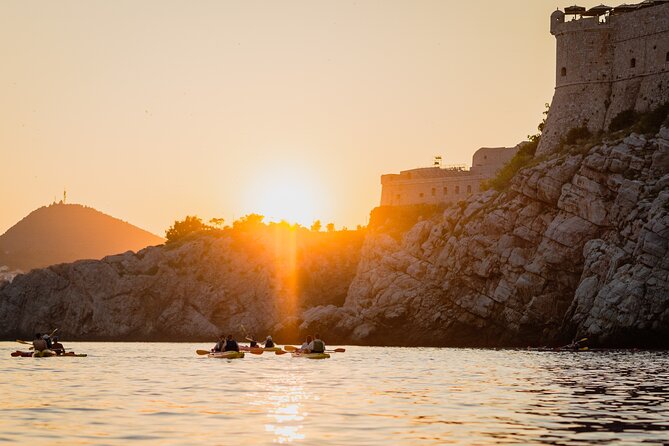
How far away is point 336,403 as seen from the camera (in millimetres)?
41188

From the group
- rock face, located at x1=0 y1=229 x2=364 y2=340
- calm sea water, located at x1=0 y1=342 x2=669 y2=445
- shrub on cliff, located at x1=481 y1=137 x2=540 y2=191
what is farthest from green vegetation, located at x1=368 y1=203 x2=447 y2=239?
calm sea water, located at x1=0 y1=342 x2=669 y2=445

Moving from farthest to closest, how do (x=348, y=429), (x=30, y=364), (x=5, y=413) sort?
(x=30, y=364) < (x=5, y=413) < (x=348, y=429)

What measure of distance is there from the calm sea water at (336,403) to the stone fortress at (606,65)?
157 ft

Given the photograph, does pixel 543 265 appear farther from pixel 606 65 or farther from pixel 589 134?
pixel 606 65

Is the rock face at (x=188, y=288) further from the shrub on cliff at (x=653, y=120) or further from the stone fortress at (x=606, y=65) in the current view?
the shrub on cliff at (x=653, y=120)

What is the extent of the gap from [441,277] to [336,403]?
7234 centimetres

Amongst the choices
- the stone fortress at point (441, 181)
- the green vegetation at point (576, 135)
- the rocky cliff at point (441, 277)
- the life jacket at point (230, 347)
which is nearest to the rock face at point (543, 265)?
the rocky cliff at point (441, 277)

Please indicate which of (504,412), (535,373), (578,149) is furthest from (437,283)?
(504,412)

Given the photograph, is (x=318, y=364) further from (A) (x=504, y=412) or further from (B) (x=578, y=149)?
(B) (x=578, y=149)

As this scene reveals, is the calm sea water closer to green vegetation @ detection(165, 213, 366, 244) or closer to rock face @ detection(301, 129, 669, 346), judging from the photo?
rock face @ detection(301, 129, 669, 346)

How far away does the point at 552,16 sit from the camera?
117812 millimetres

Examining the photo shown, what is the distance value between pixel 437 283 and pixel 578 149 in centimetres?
2031

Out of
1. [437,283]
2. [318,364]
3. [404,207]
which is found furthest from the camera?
[404,207]

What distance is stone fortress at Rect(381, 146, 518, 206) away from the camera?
452 ft
